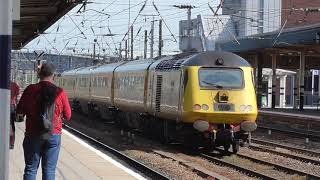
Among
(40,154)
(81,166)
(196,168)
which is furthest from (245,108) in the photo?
(40,154)

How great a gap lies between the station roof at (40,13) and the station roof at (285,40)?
17.9 metres

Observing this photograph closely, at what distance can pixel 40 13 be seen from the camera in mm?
17578

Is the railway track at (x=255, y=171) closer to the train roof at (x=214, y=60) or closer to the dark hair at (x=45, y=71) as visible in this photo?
the train roof at (x=214, y=60)

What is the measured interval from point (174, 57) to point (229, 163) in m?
5.14

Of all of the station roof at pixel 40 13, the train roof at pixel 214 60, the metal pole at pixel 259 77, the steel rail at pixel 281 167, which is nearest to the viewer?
the steel rail at pixel 281 167

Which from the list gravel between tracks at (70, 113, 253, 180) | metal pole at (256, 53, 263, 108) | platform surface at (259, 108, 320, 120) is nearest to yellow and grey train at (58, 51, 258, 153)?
gravel between tracks at (70, 113, 253, 180)

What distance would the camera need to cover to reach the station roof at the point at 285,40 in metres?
35.6

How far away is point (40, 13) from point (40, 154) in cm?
1104

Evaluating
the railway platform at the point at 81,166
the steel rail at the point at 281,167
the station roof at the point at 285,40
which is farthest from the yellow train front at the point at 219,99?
the station roof at the point at 285,40

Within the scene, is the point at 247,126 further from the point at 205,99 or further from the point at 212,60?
the point at 212,60

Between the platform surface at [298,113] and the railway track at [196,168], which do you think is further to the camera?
the platform surface at [298,113]

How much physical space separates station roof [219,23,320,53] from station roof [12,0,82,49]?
17942 mm

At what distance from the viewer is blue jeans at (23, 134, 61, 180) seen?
701 centimetres

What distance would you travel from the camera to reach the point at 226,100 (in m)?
16.4
